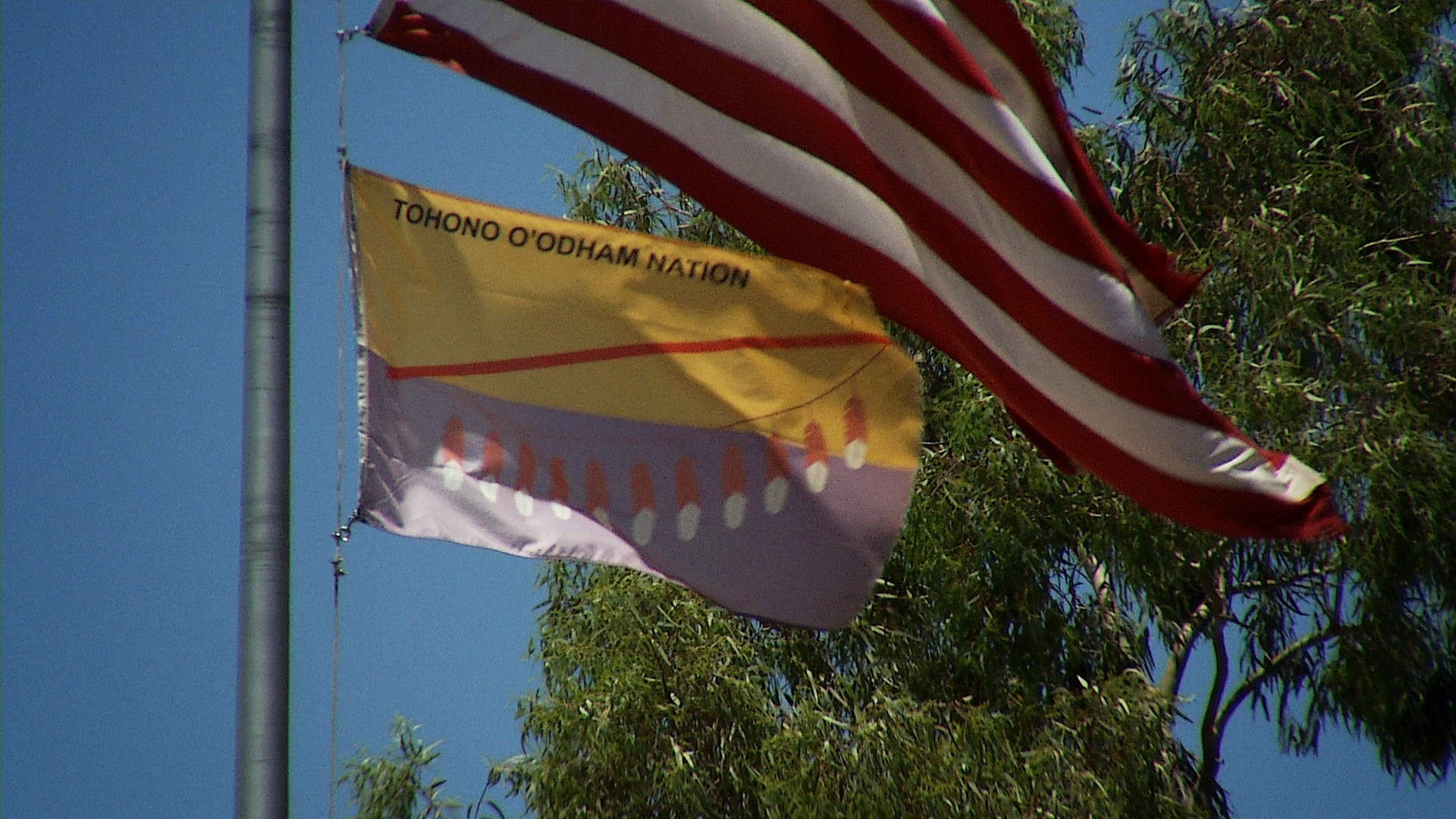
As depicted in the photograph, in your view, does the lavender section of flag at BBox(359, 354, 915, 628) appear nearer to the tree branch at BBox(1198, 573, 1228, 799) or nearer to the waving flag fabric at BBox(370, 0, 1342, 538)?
the waving flag fabric at BBox(370, 0, 1342, 538)

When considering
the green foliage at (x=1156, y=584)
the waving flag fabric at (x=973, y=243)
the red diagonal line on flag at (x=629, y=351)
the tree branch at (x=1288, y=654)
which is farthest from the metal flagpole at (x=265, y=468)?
Answer: the tree branch at (x=1288, y=654)

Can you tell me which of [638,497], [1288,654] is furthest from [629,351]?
[1288,654]

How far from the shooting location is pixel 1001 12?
5324 millimetres

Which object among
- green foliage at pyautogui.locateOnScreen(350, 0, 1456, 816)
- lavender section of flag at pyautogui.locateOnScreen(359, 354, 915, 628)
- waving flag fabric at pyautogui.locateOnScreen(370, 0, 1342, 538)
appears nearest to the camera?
lavender section of flag at pyautogui.locateOnScreen(359, 354, 915, 628)

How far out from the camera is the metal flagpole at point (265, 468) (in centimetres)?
351

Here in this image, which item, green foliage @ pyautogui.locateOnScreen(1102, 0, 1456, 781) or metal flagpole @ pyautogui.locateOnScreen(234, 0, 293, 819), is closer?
metal flagpole @ pyautogui.locateOnScreen(234, 0, 293, 819)

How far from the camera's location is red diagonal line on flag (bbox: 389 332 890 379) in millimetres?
4125

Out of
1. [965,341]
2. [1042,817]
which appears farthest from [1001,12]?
[1042,817]

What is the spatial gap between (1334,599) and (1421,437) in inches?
53.2

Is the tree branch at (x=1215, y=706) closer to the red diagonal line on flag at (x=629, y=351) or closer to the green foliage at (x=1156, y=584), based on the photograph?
the green foliage at (x=1156, y=584)

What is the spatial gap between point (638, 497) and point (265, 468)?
1.00 meters

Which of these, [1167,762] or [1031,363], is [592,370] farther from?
[1167,762]

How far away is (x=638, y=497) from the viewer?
4.30 m

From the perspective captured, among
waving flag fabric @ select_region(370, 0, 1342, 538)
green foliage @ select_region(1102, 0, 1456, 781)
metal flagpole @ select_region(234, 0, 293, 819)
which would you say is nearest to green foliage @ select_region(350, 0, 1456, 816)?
green foliage @ select_region(1102, 0, 1456, 781)
